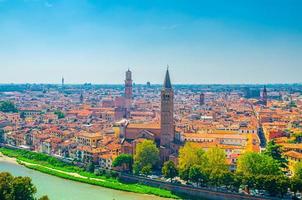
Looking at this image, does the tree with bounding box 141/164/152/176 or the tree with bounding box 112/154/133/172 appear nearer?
the tree with bounding box 141/164/152/176

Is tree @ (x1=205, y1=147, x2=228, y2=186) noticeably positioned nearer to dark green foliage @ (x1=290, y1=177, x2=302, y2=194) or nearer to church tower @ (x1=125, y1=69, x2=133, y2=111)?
dark green foliage @ (x1=290, y1=177, x2=302, y2=194)

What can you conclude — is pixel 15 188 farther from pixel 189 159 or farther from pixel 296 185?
pixel 296 185

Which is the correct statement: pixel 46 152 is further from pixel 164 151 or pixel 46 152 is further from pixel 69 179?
pixel 164 151

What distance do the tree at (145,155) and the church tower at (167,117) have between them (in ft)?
8.99

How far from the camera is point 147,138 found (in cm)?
3522

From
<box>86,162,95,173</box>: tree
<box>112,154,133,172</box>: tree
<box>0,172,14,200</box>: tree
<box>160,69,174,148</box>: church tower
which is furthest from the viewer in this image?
<box>160,69,174,148</box>: church tower

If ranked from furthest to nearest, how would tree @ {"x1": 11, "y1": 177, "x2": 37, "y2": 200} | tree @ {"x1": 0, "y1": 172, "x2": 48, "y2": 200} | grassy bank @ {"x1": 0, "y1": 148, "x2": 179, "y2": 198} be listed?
grassy bank @ {"x1": 0, "y1": 148, "x2": 179, "y2": 198}
tree @ {"x1": 11, "y1": 177, "x2": 37, "y2": 200}
tree @ {"x1": 0, "y1": 172, "x2": 48, "y2": 200}

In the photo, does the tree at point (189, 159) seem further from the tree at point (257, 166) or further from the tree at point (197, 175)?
the tree at point (257, 166)

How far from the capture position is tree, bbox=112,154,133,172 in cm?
3192

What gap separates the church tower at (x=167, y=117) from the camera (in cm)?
3469

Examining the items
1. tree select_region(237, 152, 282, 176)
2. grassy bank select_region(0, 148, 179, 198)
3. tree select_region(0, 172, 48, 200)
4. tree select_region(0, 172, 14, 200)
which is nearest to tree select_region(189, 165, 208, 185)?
grassy bank select_region(0, 148, 179, 198)

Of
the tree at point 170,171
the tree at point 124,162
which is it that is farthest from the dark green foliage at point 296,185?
the tree at point 124,162

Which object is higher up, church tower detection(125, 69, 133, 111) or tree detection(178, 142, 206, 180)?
church tower detection(125, 69, 133, 111)

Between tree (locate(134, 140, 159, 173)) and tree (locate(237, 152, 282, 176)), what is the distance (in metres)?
6.81
